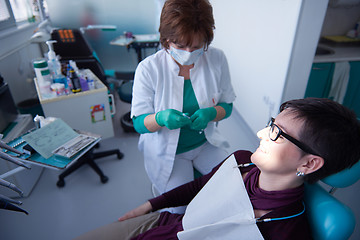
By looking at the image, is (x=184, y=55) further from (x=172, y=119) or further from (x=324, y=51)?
(x=324, y=51)

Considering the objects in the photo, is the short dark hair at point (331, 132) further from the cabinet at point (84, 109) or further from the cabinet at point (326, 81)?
the cabinet at point (326, 81)

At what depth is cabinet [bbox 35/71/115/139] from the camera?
66.2 inches

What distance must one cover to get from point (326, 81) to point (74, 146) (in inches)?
94.2

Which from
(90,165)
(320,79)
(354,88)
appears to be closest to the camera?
(90,165)

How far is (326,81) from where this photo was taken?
89.9 inches

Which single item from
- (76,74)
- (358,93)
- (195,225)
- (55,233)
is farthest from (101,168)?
(358,93)

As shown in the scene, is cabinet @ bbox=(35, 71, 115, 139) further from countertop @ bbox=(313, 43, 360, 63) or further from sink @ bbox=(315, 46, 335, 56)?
sink @ bbox=(315, 46, 335, 56)

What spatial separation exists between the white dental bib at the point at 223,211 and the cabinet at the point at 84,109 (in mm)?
1172

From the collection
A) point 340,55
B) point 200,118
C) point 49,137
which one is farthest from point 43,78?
point 340,55

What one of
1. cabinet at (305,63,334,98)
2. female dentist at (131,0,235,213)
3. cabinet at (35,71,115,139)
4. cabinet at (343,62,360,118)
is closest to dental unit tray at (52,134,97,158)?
female dentist at (131,0,235,213)

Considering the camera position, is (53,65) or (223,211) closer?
(223,211)

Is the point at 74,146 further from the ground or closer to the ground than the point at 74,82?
closer to the ground

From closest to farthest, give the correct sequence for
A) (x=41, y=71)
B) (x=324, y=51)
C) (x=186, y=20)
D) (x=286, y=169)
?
1. (x=286, y=169)
2. (x=186, y=20)
3. (x=41, y=71)
4. (x=324, y=51)

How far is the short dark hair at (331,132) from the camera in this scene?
672 mm
